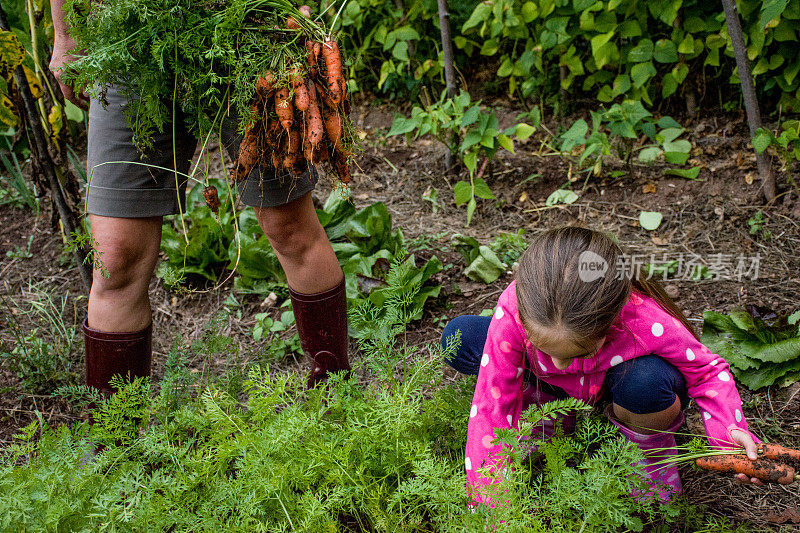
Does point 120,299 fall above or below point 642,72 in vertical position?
below

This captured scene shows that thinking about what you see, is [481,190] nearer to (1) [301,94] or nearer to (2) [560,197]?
(2) [560,197]

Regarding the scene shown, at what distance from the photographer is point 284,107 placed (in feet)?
5.07

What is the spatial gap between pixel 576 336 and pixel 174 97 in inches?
43.1

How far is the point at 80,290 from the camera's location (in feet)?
9.54

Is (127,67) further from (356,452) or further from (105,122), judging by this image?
(356,452)

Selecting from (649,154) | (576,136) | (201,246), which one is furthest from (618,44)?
(201,246)

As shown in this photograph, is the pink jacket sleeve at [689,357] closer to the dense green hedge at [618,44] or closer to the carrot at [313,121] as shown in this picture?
the carrot at [313,121]

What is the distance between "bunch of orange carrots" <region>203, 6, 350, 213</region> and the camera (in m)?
1.55

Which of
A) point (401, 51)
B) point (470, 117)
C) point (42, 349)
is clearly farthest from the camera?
point (401, 51)

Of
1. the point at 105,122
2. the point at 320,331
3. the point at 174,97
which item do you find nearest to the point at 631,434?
the point at 320,331

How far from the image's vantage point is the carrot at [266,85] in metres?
1.52

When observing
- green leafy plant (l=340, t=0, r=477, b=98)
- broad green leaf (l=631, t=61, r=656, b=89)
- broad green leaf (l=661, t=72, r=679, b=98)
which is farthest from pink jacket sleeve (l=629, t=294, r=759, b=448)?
green leafy plant (l=340, t=0, r=477, b=98)

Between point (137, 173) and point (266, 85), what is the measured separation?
0.48 meters

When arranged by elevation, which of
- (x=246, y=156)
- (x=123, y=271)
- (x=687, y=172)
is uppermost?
(x=246, y=156)
